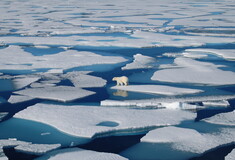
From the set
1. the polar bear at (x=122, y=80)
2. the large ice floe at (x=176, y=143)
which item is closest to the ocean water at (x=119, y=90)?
the large ice floe at (x=176, y=143)

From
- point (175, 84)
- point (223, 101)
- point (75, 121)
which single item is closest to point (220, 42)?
point (175, 84)

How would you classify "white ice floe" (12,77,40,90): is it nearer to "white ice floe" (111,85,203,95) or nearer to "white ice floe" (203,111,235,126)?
"white ice floe" (111,85,203,95)

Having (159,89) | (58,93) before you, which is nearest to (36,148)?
(58,93)

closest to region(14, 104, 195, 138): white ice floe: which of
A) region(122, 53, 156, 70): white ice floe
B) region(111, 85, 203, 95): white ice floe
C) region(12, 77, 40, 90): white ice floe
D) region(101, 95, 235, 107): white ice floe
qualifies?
region(101, 95, 235, 107): white ice floe

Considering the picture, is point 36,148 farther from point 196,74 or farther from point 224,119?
point 196,74

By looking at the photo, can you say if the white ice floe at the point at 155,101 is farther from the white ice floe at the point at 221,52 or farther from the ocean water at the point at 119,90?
the white ice floe at the point at 221,52
